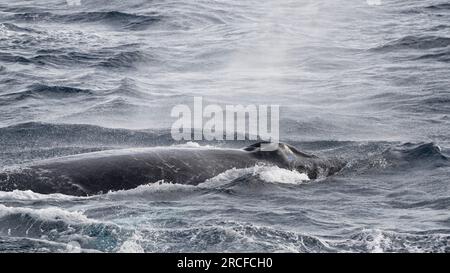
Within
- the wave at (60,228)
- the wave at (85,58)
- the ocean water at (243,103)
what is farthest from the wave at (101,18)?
the wave at (60,228)

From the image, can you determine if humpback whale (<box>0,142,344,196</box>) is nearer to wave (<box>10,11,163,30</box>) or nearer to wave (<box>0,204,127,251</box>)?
wave (<box>0,204,127,251</box>)

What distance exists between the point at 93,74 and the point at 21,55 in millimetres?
4269

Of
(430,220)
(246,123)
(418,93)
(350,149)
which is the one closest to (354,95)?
(418,93)

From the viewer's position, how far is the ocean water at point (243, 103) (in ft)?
45.5

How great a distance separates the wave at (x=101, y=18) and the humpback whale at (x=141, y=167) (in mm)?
24390

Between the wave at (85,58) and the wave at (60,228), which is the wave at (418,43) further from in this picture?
the wave at (60,228)

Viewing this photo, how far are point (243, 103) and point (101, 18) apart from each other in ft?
61.6

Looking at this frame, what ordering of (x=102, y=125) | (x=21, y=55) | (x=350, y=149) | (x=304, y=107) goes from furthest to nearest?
(x=21, y=55)
(x=304, y=107)
(x=102, y=125)
(x=350, y=149)

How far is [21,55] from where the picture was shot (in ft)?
112

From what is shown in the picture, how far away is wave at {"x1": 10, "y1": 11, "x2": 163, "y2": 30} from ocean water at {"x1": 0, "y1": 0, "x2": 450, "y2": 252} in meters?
0.15

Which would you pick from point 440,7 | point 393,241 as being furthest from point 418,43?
point 393,241

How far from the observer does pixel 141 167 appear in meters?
16.5
